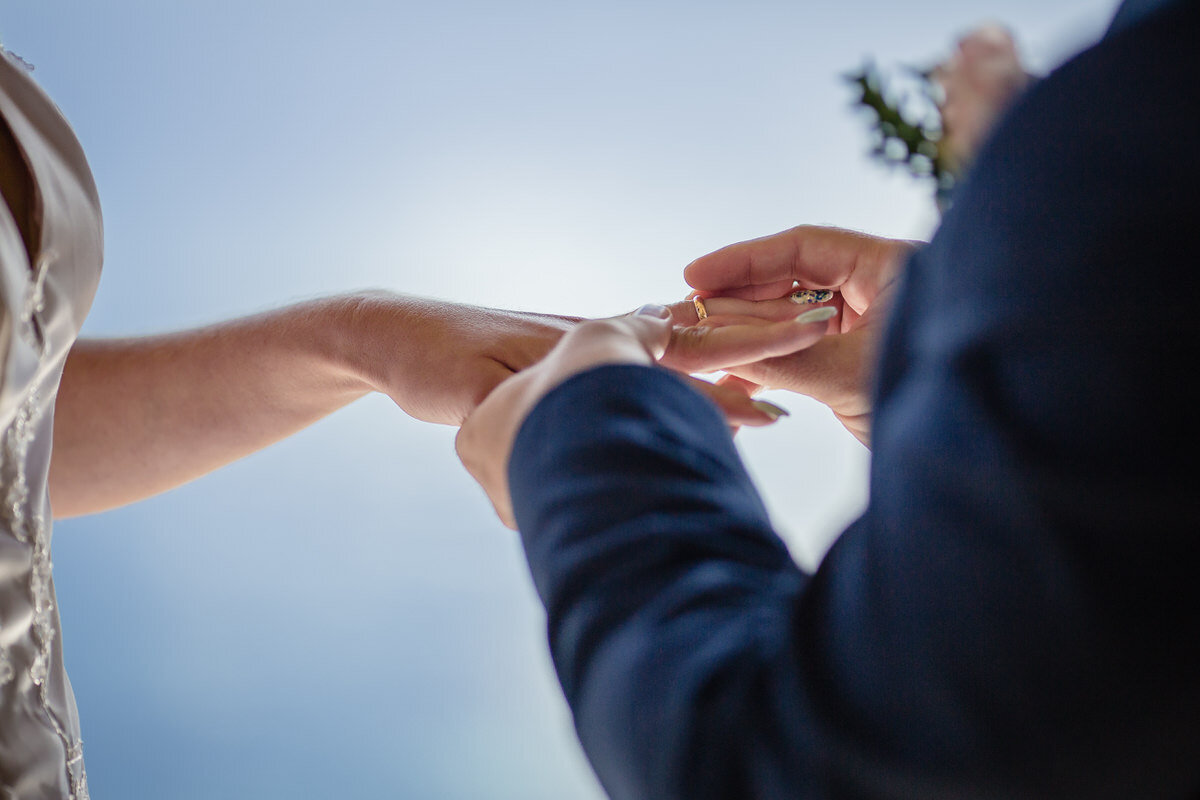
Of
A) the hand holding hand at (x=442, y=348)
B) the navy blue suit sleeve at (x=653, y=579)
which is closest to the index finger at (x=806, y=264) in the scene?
the hand holding hand at (x=442, y=348)

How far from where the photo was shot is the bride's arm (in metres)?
0.88

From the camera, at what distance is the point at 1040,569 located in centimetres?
20

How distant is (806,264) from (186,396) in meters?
0.65

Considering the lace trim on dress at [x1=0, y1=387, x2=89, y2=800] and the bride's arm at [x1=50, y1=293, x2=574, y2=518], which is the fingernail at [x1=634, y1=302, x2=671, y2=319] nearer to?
the bride's arm at [x1=50, y1=293, x2=574, y2=518]

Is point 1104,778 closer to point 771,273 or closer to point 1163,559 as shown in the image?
point 1163,559

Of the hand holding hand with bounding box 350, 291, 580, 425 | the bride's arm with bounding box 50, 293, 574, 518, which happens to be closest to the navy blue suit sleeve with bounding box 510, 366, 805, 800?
the hand holding hand with bounding box 350, 291, 580, 425

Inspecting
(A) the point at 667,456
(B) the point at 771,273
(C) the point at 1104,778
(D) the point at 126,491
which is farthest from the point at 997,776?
(D) the point at 126,491

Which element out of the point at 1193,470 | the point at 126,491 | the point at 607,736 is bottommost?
the point at 126,491

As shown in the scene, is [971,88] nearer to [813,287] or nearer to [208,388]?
[813,287]

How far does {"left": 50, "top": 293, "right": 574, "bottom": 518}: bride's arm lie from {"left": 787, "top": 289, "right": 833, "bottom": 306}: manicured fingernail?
215mm

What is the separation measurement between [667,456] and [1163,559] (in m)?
0.15

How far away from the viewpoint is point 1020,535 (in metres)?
0.20

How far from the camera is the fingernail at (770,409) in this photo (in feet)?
1.64

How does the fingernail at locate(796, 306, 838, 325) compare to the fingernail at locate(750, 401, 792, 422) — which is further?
the fingernail at locate(796, 306, 838, 325)
